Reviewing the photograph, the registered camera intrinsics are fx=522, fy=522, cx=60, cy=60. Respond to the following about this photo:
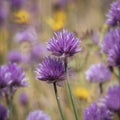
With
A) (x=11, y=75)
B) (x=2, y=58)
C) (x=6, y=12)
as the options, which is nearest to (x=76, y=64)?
(x=11, y=75)

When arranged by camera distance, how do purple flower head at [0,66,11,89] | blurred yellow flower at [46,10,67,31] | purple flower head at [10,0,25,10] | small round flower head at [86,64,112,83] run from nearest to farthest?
purple flower head at [0,66,11,89] < small round flower head at [86,64,112,83] < blurred yellow flower at [46,10,67,31] < purple flower head at [10,0,25,10]

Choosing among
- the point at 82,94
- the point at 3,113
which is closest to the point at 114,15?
the point at 3,113

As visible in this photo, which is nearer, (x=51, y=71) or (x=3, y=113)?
(x=51, y=71)

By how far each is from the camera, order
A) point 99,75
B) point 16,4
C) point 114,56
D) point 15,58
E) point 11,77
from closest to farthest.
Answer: point 114,56
point 11,77
point 99,75
point 15,58
point 16,4

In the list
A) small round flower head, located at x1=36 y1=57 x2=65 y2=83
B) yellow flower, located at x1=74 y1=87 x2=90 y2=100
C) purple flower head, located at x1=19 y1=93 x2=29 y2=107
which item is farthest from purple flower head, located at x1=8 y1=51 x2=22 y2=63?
small round flower head, located at x1=36 y1=57 x2=65 y2=83

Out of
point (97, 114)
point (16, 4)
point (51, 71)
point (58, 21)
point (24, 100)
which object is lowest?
point (97, 114)

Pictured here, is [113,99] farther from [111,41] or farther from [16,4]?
[16,4]

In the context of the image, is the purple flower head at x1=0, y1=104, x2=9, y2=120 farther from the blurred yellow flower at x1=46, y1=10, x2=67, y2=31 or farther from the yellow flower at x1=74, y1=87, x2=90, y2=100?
the blurred yellow flower at x1=46, y1=10, x2=67, y2=31

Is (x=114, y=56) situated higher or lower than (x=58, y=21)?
lower
